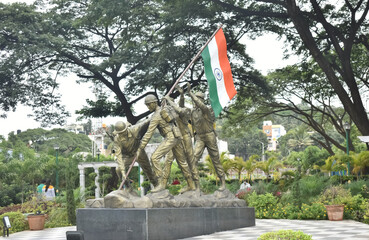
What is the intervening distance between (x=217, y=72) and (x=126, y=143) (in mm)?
3144

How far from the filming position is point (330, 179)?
734 inches

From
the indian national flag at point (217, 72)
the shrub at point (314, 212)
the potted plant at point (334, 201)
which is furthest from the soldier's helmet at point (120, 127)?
the shrub at point (314, 212)

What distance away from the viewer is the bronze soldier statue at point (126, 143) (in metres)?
10.5

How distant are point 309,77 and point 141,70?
919 cm

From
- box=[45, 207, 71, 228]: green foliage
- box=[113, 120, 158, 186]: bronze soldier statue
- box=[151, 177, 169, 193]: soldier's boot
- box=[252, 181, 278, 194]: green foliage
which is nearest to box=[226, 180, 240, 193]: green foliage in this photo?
box=[252, 181, 278, 194]: green foliage

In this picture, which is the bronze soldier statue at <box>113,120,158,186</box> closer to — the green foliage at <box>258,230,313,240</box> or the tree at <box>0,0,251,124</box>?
the green foliage at <box>258,230,313,240</box>

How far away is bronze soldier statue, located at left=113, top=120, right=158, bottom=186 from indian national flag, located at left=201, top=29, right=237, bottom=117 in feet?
6.92

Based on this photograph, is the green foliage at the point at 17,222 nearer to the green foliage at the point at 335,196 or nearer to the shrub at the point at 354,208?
the green foliage at the point at 335,196

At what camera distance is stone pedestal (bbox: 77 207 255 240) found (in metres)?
9.45

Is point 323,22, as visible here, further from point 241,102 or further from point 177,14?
point 241,102

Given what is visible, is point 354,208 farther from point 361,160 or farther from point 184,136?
point 361,160

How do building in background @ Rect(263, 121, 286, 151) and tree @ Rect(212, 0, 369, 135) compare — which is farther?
building in background @ Rect(263, 121, 286, 151)

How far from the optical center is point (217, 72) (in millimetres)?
12305

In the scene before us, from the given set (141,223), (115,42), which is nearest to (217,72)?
(141,223)
